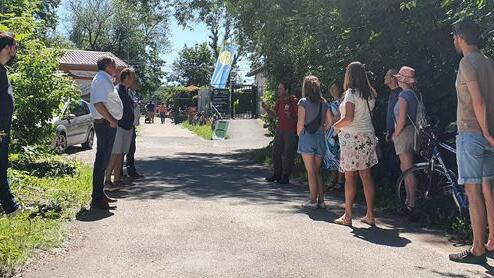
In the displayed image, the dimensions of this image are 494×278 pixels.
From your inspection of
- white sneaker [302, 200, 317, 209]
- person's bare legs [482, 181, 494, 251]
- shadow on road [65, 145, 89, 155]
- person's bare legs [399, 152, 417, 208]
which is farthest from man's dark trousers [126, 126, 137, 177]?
person's bare legs [482, 181, 494, 251]

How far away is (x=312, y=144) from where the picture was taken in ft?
26.7

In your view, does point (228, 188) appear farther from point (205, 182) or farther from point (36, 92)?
point (36, 92)

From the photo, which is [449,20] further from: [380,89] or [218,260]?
[218,260]

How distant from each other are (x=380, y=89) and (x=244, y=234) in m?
4.68

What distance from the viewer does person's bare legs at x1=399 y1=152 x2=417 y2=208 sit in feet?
24.3

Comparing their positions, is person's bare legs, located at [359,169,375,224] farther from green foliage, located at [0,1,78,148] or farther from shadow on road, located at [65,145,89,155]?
shadow on road, located at [65,145,89,155]

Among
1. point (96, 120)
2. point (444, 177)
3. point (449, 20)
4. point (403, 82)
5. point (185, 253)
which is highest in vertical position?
point (449, 20)

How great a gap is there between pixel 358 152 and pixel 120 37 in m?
76.1

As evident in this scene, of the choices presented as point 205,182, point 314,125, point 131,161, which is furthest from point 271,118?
point 314,125

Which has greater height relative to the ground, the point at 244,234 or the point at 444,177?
the point at 444,177

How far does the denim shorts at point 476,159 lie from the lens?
17.5 feet

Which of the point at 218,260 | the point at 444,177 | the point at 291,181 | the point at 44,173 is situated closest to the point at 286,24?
the point at 291,181

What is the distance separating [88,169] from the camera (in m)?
11.0

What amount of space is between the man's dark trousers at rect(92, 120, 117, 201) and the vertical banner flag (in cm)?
1640
